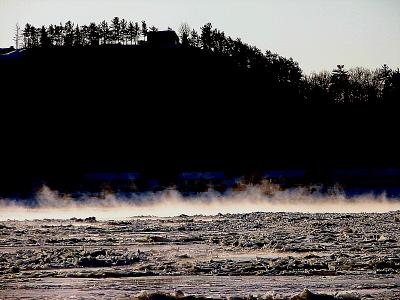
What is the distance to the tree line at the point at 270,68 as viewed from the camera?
89.4 metres

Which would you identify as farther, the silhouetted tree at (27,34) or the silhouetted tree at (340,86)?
the silhouetted tree at (27,34)

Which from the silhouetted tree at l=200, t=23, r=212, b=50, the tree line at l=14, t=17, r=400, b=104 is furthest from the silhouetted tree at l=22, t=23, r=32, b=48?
the silhouetted tree at l=200, t=23, r=212, b=50

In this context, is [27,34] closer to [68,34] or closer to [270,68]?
[68,34]

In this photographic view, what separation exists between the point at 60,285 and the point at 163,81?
251ft

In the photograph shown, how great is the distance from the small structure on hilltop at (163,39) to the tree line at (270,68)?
166 cm

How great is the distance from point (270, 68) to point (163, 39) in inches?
576

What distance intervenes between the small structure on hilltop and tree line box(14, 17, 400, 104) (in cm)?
166

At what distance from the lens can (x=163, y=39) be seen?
102562 mm

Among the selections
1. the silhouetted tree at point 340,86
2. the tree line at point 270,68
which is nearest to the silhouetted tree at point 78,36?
the tree line at point 270,68

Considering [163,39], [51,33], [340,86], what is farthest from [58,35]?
[340,86]

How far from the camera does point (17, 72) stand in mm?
90875

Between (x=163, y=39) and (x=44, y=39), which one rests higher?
(x=44, y=39)

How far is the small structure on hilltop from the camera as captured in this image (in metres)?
101

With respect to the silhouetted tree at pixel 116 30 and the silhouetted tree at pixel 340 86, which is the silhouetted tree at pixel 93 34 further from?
the silhouetted tree at pixel 340 86
